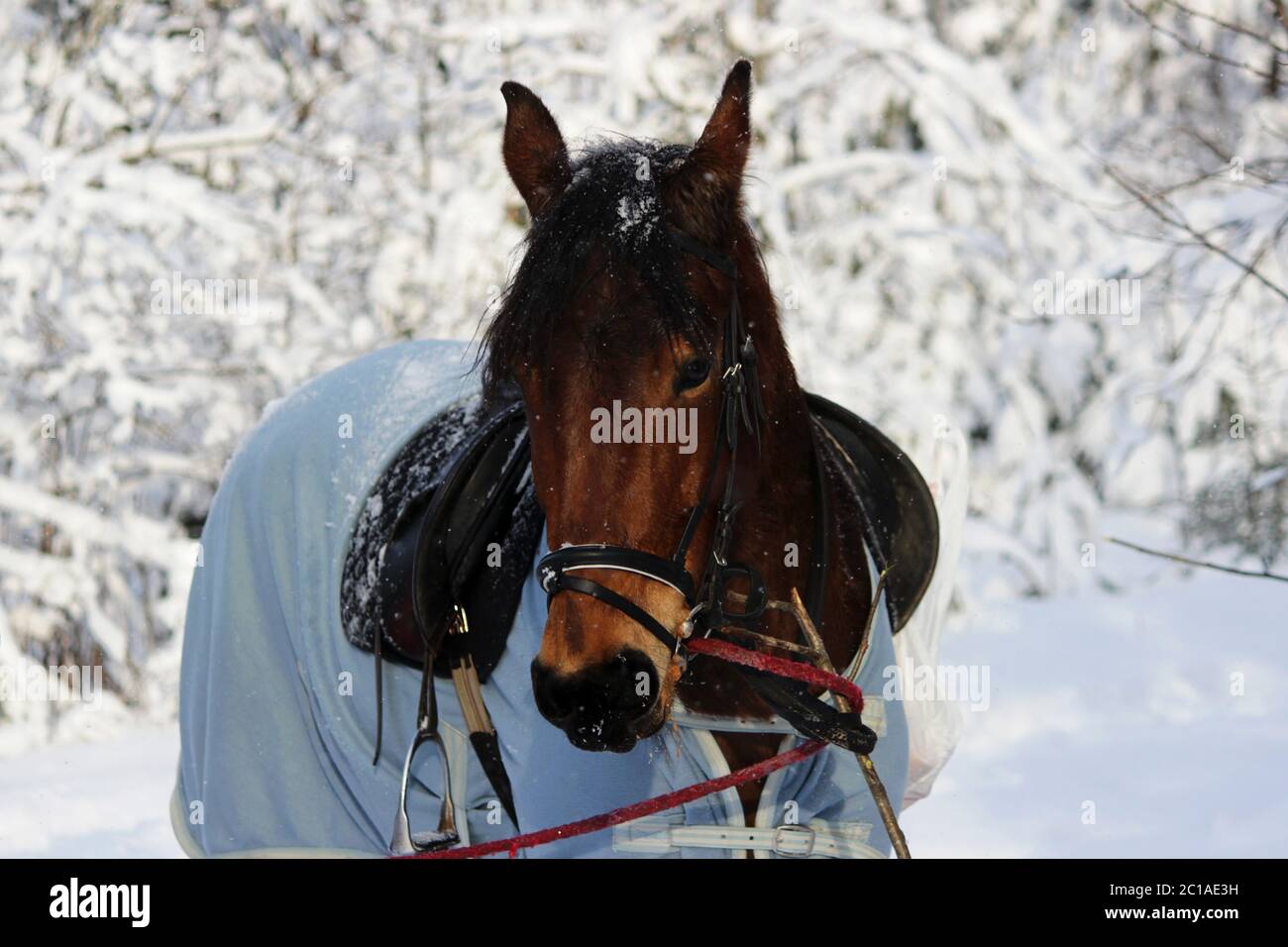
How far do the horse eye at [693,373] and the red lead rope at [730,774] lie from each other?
399mm

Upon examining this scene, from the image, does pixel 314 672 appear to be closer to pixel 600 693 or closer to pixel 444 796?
pixel 444 796

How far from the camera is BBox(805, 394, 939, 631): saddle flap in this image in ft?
8.85

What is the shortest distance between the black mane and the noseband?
7 centimetres

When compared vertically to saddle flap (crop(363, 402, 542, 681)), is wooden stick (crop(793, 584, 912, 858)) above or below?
below

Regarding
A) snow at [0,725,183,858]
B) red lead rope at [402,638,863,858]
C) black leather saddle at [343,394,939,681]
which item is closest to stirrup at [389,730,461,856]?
black leather saddle at [343,394,939,681]

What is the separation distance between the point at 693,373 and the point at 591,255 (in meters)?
0.25

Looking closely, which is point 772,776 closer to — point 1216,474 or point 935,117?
point 935,117

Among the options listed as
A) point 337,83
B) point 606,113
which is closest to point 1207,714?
point 606,113

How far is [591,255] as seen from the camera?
6.65 ft

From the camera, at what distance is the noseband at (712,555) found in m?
1.90

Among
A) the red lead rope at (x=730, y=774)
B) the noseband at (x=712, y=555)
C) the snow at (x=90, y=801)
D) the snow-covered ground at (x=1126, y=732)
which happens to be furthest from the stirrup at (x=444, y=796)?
the snow-covered ground at (x=1126, y=732)

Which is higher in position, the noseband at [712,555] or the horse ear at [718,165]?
the horse ear at [718,165]

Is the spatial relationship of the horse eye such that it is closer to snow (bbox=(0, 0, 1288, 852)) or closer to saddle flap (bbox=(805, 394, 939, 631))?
saddle flap (bbox=(805, 394, 939, 631))

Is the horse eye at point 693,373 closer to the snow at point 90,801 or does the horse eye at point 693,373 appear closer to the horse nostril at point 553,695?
the horse nostril at point 553,695
